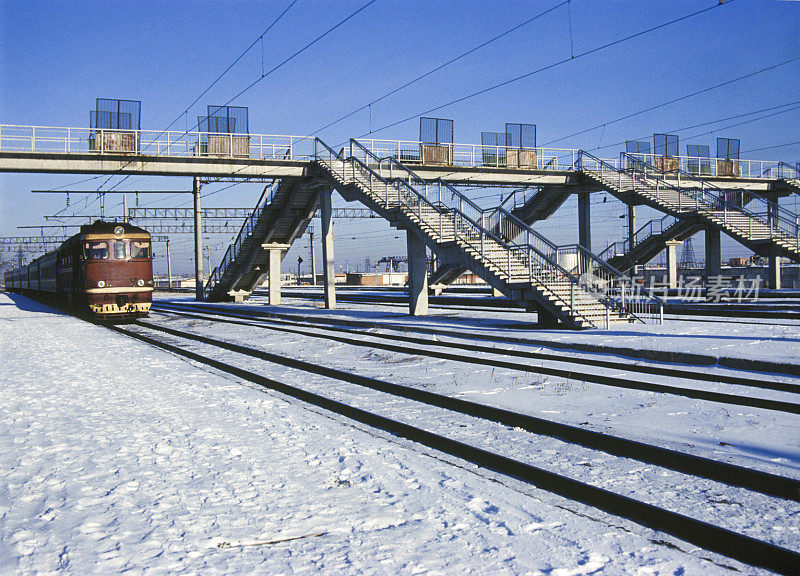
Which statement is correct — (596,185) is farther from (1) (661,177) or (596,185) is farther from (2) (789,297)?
(2) (789,297)

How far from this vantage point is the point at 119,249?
1082 inches

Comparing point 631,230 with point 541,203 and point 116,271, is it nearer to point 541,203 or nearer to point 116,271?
point 541,203

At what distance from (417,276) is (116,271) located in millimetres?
12218

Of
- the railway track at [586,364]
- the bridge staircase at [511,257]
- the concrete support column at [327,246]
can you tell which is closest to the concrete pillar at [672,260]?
the bridge staircase at [511,257]

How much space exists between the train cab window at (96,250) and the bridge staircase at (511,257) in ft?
34.5

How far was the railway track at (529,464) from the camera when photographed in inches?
166

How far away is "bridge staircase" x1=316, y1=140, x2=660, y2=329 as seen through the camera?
63.9 feet

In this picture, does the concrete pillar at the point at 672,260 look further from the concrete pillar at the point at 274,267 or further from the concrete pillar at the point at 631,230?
the concrete pillar at the point at 274,267

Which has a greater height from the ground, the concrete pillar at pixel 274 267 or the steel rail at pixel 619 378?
the concrete pillar at pixel 274 267

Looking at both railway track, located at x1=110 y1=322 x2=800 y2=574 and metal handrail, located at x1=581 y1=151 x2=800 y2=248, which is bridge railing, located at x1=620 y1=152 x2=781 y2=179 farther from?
railway track, located at x1=110 y1=322 x2=800 y2=574

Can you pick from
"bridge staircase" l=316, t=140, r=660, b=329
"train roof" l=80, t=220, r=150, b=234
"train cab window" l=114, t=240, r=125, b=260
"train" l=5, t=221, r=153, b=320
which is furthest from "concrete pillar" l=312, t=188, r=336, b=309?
"train cab window" l=114, t=240, r=125, b=260

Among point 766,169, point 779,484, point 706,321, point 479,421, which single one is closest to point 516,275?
point 706,321

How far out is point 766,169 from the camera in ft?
144

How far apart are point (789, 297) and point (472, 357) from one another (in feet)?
79.0
